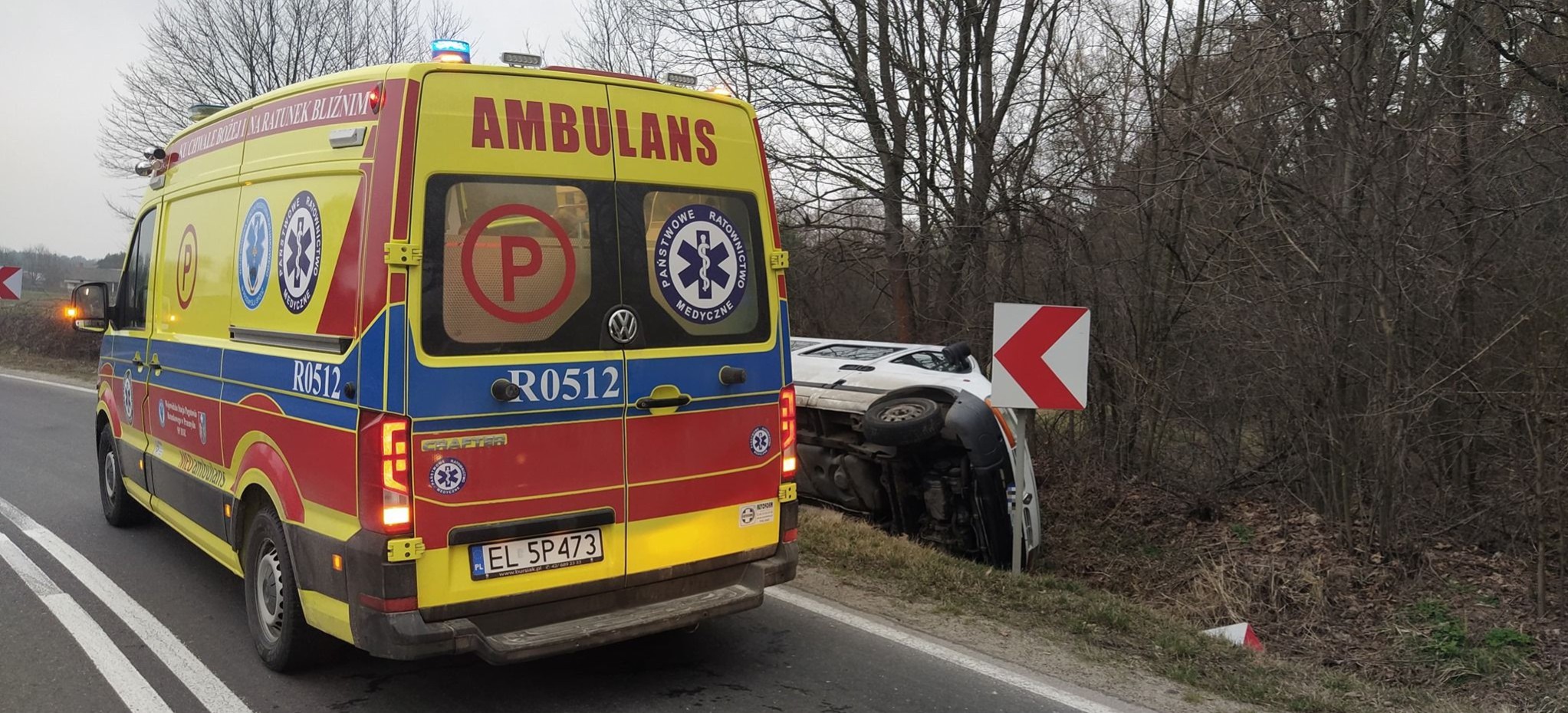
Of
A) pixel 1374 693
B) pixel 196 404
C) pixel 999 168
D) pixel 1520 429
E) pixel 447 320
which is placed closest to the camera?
pixel 447 320

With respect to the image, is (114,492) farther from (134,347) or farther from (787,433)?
(787,433)

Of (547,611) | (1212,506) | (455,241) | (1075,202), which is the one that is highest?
(1075,202)

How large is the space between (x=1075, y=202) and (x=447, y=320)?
9.60m

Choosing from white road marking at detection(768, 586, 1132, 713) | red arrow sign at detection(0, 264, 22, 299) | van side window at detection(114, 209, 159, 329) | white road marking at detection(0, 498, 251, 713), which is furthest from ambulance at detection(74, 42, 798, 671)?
red arrow sign at detection(0, 264, 22, 299)

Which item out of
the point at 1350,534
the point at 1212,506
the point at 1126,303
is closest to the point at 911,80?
the point at 1126,303

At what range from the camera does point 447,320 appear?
12.5ft

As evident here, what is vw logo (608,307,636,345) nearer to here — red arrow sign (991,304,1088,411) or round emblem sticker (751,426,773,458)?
round emblem sticker (751,426,773,458)

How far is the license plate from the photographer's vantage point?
12.9 feet

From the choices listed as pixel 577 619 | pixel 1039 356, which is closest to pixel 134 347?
pixel 577 619

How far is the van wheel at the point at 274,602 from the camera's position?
439cm

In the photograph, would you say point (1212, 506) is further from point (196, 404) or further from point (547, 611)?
point (196, 404)

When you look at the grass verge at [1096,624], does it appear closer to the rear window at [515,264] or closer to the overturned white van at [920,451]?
the overturned white van at [920,451]

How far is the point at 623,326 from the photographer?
13.9ft

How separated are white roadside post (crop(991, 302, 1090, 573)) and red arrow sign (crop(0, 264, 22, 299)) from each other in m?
20.5
